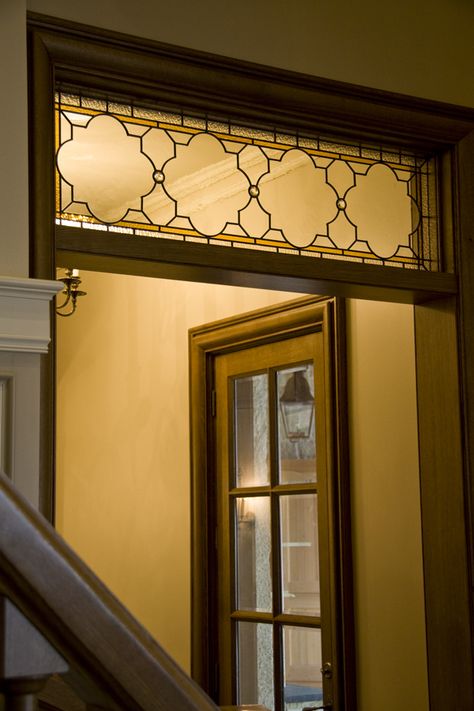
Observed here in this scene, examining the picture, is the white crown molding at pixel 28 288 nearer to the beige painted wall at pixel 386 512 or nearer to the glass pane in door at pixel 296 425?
the beige painted wall at pixel 386 512

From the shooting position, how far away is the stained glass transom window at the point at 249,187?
108 inches

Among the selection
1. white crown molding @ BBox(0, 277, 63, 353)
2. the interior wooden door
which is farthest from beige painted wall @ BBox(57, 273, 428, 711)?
white crown molding @ BBox(0, 277, 63, 353)

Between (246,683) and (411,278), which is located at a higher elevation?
(411,278)

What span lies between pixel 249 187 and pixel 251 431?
1506 millimetres

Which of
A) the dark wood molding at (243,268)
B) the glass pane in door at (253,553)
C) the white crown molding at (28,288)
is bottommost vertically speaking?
the glass pane in door at (253,553)

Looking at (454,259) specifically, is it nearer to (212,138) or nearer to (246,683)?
(212,138)

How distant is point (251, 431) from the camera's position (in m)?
4.33

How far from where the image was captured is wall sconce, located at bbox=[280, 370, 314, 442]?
400 cm

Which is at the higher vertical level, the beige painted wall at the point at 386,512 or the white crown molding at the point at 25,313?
the white crown molding at the point at 25,313

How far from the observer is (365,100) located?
10.3ft

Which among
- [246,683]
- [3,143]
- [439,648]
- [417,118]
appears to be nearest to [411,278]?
[417,118]

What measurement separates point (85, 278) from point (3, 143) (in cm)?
310

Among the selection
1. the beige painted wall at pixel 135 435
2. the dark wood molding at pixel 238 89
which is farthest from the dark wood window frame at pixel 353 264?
the beige painted wall at pixel 135 435

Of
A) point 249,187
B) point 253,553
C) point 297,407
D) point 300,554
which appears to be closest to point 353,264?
point 249,187
